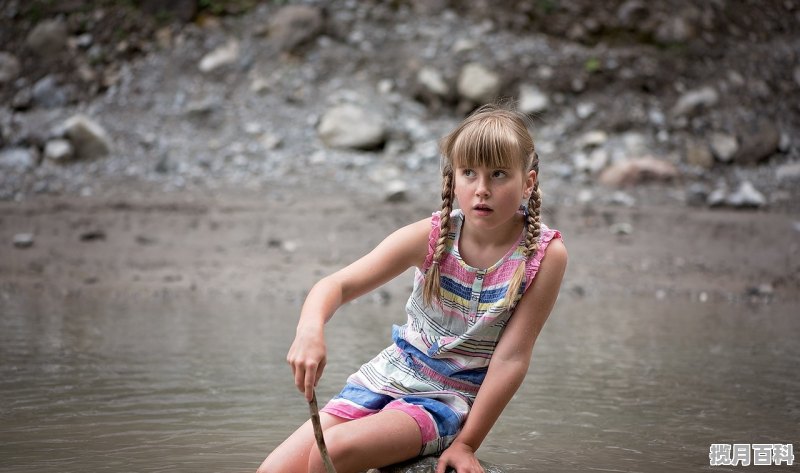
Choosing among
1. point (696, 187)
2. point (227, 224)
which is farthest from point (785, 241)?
point (227, 224)

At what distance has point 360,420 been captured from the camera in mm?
2184

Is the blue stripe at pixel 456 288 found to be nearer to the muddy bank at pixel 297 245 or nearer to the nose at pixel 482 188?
the nose at pixel 482 188

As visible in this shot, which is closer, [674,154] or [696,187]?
[696,187]

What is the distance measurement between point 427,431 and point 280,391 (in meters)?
1.44

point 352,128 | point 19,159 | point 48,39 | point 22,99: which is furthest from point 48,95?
point 352,128

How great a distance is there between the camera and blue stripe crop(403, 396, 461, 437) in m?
2.31

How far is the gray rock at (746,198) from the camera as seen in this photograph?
7.80 metres

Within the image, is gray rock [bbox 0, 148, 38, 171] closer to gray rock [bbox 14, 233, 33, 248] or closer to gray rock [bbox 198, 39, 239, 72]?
gray rock [bbox 14, 233, 33, 248]

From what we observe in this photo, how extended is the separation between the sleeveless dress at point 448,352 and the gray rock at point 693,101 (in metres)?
7.28

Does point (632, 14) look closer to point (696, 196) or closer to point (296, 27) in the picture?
point (696, 196)

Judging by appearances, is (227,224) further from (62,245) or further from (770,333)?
(770,333)

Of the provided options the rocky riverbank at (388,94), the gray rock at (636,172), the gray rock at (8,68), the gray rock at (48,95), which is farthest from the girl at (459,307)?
the gray rock at (8,68)

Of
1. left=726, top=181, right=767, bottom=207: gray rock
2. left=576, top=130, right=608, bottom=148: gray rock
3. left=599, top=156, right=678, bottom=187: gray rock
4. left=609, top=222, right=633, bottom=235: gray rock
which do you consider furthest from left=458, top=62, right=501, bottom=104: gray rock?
left=726, top=181, right=767, bottom=207: gray rock

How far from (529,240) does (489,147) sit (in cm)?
27
